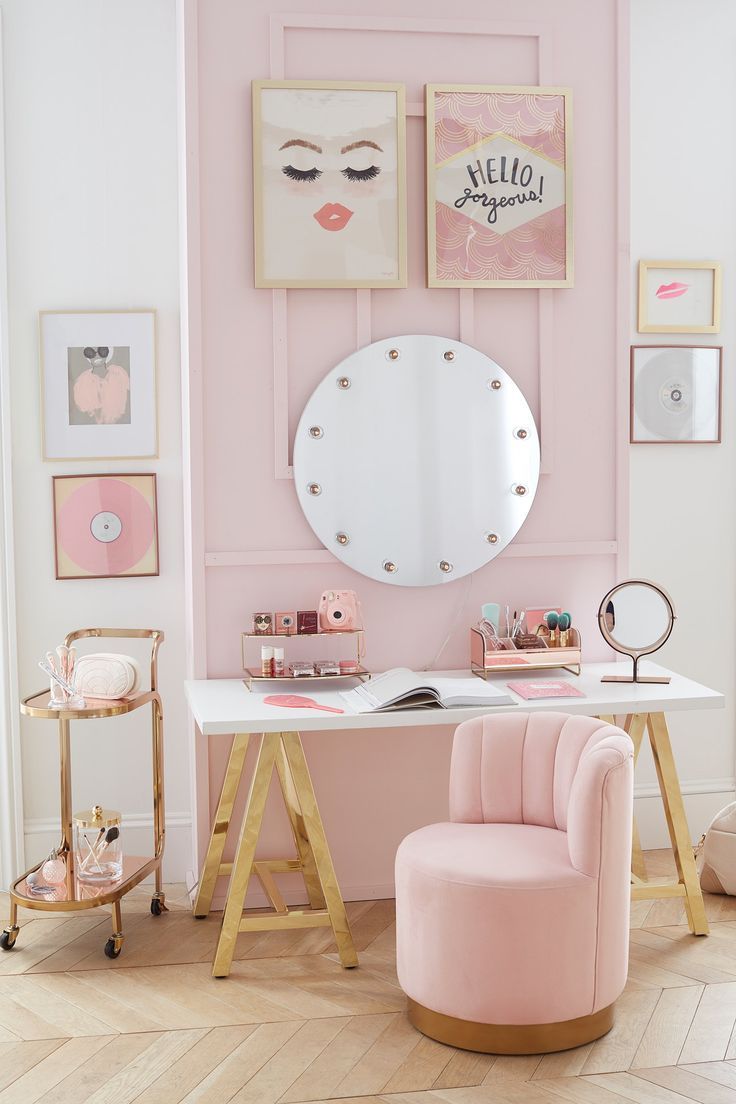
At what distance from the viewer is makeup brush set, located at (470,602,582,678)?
10.2 ft

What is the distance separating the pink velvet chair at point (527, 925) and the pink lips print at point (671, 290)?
5.86 feet

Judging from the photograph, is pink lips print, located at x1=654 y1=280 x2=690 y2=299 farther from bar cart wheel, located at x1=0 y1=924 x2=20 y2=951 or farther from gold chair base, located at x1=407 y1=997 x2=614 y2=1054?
bar cart wheel, located at x1=0 y1=924 x2=20 y2=951

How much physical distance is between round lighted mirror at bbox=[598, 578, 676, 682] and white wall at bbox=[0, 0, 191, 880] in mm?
1340

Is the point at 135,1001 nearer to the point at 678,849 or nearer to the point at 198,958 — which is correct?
the point at 198,958

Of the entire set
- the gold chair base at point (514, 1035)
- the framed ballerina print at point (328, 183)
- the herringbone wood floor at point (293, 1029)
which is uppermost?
the framed ballerina print at point (328, 183)

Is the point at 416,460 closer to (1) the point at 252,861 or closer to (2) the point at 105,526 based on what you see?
(2) the point at 105,526

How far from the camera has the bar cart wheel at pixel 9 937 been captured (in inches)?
115

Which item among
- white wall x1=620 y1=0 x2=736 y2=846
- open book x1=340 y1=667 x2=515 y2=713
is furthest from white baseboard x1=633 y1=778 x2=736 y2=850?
open book x1=340 y1=667 x2=515 y2=713

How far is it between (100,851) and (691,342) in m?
2.48

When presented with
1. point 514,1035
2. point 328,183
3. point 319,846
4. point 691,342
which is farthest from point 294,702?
point 691,342

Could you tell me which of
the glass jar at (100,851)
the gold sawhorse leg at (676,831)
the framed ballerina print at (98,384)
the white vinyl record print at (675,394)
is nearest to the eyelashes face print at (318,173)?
the framed ballerina print at (98,384)

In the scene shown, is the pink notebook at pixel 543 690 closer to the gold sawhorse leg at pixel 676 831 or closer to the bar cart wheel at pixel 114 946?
the gold sawhorse leg at pixel 676 831

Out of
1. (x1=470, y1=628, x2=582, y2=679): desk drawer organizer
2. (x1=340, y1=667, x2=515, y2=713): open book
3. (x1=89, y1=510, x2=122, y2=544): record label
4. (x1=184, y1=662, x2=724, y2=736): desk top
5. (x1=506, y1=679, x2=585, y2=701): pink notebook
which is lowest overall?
(x1=184, y1=662, x2=724, y2=736): desk top

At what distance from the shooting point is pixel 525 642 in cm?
316
